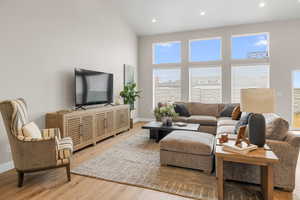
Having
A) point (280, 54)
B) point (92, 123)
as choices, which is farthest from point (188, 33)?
point (92, 123)

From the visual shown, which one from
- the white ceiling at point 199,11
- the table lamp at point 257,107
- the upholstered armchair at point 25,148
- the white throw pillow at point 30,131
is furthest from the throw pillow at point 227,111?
the white throw pillow at point 30,131

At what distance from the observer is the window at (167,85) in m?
6.56

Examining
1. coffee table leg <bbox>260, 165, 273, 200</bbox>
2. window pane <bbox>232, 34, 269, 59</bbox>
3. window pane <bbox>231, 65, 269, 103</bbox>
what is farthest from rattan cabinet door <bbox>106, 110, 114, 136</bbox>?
window pane <bbox>232, 34, 269, 59</bbox>

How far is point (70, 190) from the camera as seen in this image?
213 centimetres

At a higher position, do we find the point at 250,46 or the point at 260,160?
the point at 250,46

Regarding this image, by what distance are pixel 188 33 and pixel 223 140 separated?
16.5 feet

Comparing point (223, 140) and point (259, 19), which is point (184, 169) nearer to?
point (223, 140)

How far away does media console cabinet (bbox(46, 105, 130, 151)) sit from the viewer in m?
3.19

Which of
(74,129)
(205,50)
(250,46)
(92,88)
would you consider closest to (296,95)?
(250,46)

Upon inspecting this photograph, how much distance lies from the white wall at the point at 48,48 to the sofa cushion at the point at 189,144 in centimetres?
240

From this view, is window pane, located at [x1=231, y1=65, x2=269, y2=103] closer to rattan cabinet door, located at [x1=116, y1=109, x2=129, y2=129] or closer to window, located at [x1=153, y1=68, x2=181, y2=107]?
window, located at [x1=153, y1=68, x2=181, y2=107]

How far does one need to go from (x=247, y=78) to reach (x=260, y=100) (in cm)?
447

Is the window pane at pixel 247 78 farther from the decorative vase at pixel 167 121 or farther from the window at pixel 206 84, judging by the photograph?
the decorative vase at pixel 167 121

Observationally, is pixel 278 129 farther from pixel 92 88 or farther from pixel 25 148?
pixel 92 88
